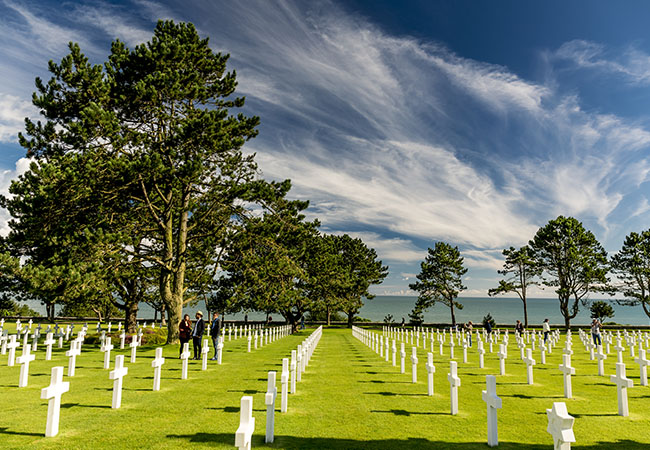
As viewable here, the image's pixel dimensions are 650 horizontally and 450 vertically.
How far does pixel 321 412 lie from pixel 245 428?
3.97 metres

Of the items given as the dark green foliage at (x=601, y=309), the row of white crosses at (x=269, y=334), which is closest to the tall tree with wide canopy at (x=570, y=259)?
the dark green foliage at (x=601, y=309)

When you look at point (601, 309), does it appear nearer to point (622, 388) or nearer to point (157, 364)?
point (622, 388)

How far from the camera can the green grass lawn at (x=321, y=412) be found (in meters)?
5.90

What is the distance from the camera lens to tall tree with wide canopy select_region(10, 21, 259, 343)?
728 inches

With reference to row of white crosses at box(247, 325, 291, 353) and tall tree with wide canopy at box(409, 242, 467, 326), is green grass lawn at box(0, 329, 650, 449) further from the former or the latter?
tall tree with wide canopy at box(409, 242, 467, 326)

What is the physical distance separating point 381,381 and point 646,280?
4922 centimetres

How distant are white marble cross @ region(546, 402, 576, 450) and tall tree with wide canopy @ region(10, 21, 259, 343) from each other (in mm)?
17468

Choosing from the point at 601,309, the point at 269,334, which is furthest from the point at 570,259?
the point at 269,334

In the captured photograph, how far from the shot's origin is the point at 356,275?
62.5 m

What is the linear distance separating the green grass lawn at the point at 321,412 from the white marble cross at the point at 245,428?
1.89m

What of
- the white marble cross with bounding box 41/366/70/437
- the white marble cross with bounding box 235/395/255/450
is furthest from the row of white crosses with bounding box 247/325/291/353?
the white marble cross with bounding box 235/395/255/450

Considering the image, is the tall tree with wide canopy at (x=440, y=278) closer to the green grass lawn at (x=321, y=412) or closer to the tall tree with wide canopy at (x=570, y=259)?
the tall tree with wide canopy at (x=570, y=259)

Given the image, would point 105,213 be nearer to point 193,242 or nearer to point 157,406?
point 193,242

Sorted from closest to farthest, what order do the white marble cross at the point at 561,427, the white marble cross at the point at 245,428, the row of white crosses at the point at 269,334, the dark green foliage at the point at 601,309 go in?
the white marble cross at the point at 245,428 < the white marble cross at the point at 561,427 < the row of white crosses at the point at 269,334 < the dark green foliage at the point at 601,309
